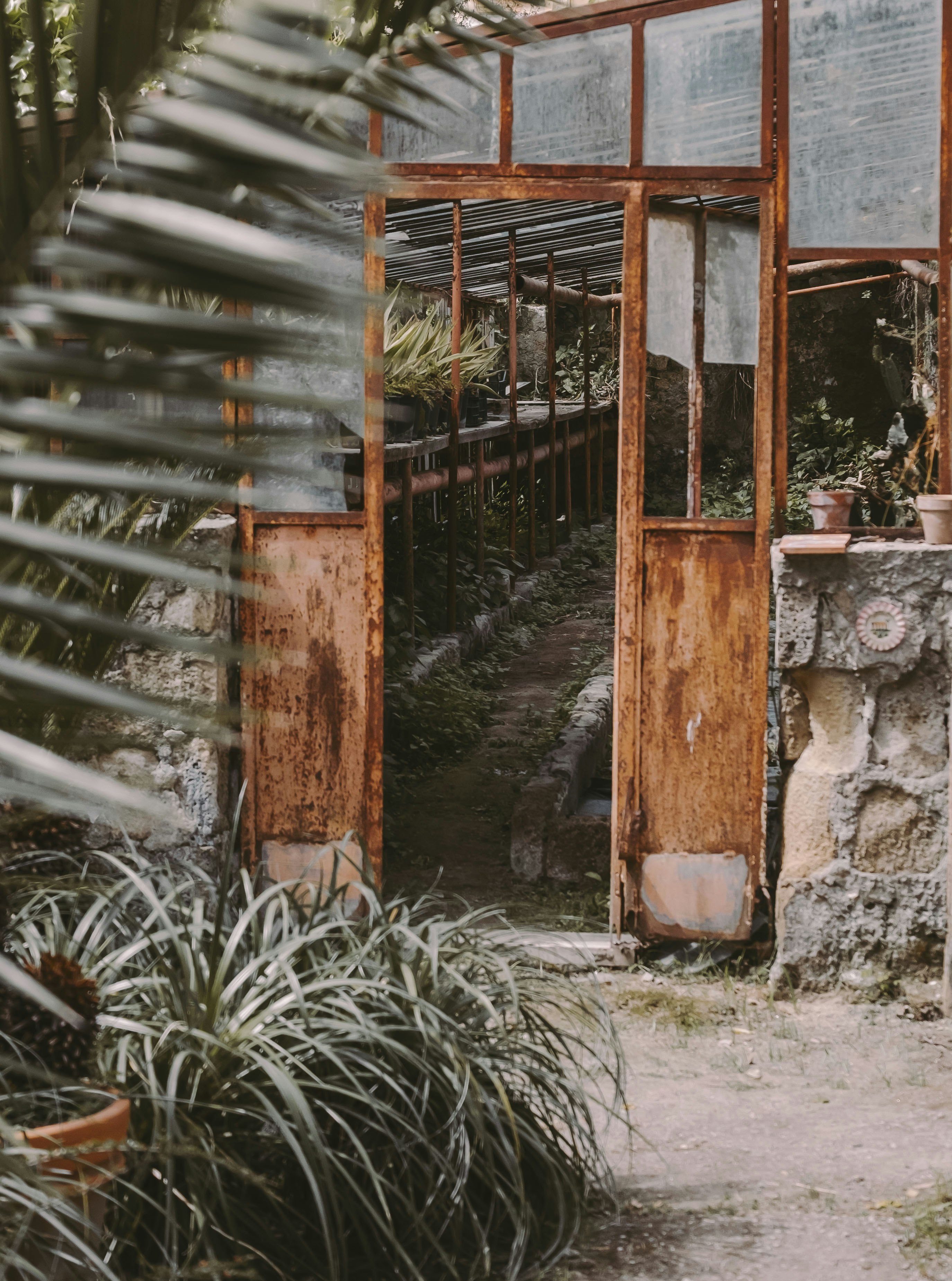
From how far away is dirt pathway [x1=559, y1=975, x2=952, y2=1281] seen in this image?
296 cm

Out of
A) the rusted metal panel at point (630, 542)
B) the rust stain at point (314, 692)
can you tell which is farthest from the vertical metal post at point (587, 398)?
the rust stain at point (314, 692)

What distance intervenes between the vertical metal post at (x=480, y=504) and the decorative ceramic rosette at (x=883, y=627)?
5927mm

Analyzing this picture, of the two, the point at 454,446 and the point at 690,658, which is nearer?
the point at 690,658

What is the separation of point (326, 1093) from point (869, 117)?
11.5 feet

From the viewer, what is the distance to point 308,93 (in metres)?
0.76

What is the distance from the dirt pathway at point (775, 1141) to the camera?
2.96 meters

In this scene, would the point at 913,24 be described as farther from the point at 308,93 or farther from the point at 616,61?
the point at 308,93

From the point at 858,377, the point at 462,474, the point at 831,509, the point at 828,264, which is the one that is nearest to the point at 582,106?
the point at 831,509

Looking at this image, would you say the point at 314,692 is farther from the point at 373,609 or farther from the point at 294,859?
the point at 294,859

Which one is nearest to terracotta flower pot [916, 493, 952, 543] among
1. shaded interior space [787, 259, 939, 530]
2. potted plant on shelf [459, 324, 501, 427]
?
shaded interior space [787, 259, 939, 530]

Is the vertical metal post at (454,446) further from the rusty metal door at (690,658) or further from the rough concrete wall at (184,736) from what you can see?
the rough concrete wall at (184,736)

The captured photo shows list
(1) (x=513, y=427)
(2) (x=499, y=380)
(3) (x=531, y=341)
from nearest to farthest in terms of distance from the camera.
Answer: (1) (x=513, y=427)
(2) (x=499, y=380)
(3) (x=531, y=341)

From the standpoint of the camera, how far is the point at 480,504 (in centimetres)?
1016

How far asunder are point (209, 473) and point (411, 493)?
5.42 meters
